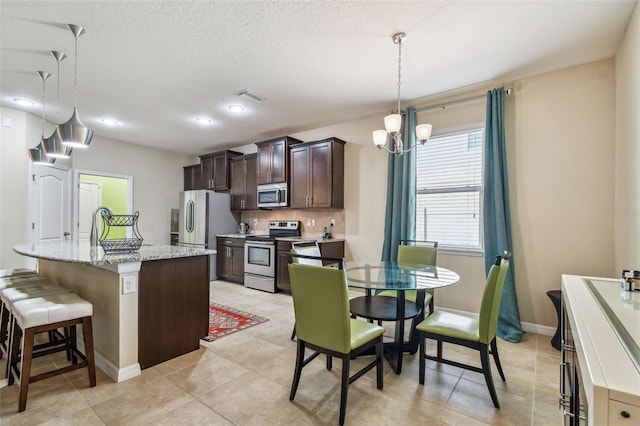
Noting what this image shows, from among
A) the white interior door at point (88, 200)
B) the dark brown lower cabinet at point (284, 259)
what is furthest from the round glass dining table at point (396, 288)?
the white interior door at point (88, 200)

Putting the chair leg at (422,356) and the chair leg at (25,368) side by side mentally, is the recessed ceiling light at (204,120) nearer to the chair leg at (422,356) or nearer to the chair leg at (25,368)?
the chair leg at (25,368)

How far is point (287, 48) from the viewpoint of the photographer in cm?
270

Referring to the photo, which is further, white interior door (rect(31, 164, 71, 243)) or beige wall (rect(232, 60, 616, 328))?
white interior door (rect(31, 164, 71, 243))

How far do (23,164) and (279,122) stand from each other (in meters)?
3.87

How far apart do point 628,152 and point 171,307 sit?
402 centimetres

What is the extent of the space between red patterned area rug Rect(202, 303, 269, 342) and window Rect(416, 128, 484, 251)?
2434mm

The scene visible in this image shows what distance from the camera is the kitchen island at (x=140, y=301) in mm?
2240

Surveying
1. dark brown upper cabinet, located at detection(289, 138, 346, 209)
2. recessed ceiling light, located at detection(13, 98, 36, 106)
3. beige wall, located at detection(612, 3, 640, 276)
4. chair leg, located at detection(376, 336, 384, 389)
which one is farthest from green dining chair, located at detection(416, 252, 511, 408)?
recessed ceiling light, located at detection(13, 98, 36, 106)

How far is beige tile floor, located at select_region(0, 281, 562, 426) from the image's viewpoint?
5.98 ft

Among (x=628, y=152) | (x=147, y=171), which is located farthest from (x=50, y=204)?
(x=628, y=152)

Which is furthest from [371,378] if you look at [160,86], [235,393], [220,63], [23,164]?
[23,164]

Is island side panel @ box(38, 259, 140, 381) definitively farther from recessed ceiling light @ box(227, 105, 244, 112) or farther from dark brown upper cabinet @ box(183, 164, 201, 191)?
dark brown upper cabinet @ box(183, 164, 201, 191)

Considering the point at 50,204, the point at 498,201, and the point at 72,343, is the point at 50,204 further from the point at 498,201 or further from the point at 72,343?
the point at 498,201

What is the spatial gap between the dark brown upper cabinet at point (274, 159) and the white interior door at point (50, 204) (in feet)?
10.9
